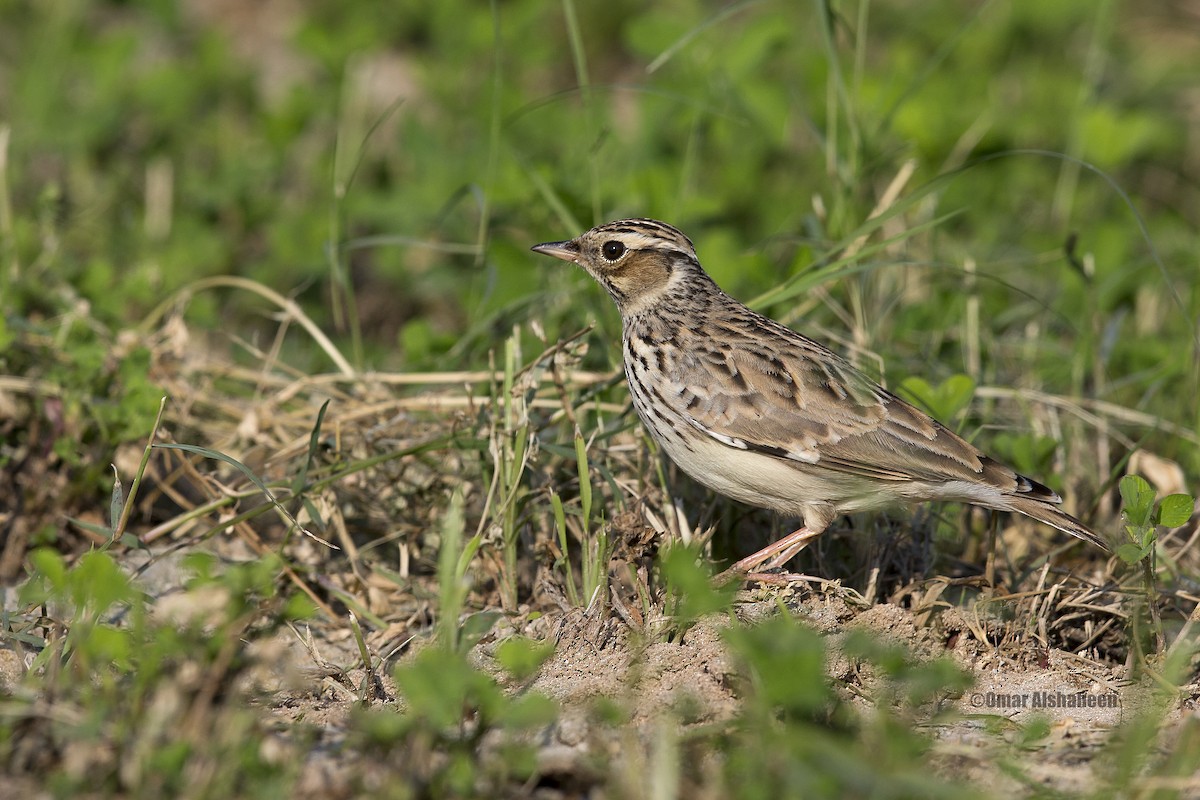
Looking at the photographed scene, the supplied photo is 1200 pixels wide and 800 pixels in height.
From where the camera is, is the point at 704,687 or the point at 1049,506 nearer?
the point at 704,687

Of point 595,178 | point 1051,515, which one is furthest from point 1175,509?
point 595,178

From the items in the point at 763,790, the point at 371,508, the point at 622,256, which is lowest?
the point at 371,508

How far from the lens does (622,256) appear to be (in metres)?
6.31

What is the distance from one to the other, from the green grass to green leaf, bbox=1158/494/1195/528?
0.21 m

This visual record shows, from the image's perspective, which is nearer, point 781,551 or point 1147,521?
point 1147,521

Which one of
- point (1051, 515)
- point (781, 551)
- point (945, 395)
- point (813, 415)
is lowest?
point (781, 551)

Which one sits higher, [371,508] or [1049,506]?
[1049,506]

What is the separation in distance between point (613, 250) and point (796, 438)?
1.34 meters

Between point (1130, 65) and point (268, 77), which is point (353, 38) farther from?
point (1130, 65)

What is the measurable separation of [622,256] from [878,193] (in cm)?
369

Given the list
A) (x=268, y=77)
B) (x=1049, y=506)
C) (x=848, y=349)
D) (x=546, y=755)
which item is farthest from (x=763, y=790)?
(x=268, y=77)

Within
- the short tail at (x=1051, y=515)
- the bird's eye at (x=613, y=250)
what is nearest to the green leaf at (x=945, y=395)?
the short tail at (x=1051, y=515)

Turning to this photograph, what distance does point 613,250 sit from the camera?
6.32 metres

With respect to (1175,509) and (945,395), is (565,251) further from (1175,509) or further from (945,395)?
(1175,509)
